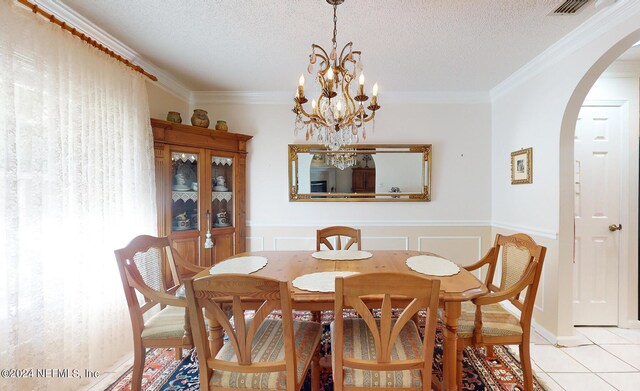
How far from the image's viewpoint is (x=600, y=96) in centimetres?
241

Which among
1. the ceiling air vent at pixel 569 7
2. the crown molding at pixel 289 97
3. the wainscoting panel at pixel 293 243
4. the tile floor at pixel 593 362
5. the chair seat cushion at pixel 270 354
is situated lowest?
the tile floor at pixel 593 362

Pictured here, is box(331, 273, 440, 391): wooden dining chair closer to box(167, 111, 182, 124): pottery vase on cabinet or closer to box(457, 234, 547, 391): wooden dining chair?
box(457, 234, 547, 391): wooden dining chair

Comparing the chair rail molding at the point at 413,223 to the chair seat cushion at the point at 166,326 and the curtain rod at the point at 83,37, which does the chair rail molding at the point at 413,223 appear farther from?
A: the curtain rod at the point at 83,37

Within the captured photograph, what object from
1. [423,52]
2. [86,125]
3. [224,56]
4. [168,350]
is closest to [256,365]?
[168,350]

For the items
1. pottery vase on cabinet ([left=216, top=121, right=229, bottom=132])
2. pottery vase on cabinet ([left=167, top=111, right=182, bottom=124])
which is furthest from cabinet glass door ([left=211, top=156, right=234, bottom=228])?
pottery vase on cabinet ([left=167, top=111, right=182, bottom=124])

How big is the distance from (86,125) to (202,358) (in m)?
1.73

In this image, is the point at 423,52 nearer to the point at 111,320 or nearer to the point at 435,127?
the point at 435,127

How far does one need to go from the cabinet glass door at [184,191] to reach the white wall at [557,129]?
3.32 meters

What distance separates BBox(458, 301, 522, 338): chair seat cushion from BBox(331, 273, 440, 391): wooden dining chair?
0.44 m

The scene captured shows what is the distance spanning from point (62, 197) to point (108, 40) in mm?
1293

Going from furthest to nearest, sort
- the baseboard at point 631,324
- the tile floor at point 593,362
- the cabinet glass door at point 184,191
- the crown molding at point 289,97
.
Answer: the crown molding at point 289,97 < the cabinet glass door at point 184,191 < the baseboard at point 631,324 < the tile floor at point 593,362

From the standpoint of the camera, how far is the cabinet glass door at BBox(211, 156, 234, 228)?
2.99 m

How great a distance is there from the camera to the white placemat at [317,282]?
4.55 feet

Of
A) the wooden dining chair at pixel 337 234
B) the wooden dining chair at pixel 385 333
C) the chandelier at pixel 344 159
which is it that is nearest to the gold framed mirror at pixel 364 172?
the chandelier at pixel 344 159
